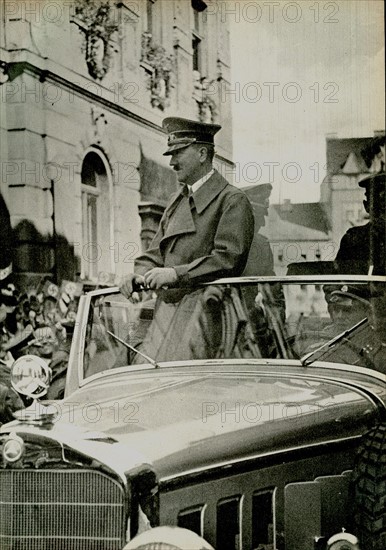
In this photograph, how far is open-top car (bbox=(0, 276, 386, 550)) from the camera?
2.25 meters

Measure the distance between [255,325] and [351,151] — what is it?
898 millimetres

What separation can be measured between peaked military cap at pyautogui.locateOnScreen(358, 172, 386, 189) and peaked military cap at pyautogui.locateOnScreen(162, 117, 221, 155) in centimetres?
72

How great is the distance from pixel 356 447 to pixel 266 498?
44 cm

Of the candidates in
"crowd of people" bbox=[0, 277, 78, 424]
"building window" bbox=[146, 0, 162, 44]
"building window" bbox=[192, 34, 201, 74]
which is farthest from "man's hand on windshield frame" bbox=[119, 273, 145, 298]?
"building window" bbox=[146, 0, 162, 44]

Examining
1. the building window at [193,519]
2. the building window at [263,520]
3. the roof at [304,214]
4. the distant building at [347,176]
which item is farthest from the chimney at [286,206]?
the building window at [193,519]

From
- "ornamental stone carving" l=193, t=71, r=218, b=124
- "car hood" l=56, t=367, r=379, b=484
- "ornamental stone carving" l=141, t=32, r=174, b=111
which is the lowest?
"car hood" l=56, t=367, r=379, b=484

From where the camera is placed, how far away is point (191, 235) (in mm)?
2939

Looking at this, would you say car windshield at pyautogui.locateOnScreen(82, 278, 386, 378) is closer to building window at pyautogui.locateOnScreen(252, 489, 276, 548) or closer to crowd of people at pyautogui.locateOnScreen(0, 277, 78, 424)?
crowd of people at pyautogui.locateOnScreen(0, 277, 78, 424)

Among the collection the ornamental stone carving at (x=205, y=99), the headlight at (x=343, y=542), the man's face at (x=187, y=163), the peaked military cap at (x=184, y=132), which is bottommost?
the headlight at (x=343, y=542)

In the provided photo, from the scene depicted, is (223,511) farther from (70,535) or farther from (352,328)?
(352,328)

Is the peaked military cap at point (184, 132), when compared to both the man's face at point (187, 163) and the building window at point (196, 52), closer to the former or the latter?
the man's face at point (187, 163)

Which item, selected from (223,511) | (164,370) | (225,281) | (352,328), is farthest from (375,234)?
(223,511)

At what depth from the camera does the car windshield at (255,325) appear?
2.73 m

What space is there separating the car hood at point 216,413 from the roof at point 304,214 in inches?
26.6
